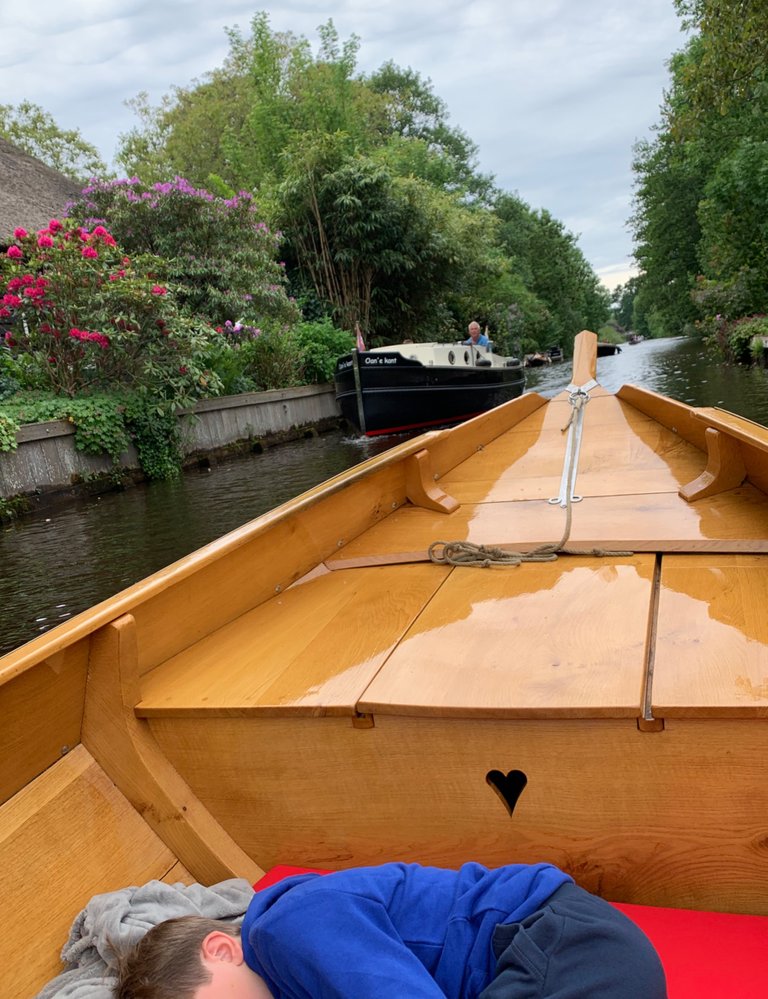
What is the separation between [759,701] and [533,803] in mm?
458

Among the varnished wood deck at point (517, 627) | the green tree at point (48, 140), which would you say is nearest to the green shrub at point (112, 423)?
the varnished wood deck at point (517, 627)

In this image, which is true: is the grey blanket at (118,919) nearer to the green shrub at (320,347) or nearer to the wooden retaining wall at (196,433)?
the wooden retaining wall at (196,433)

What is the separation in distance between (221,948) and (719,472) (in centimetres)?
240

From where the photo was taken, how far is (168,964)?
1150 millimetres

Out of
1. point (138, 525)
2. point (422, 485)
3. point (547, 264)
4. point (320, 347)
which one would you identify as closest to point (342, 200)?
point (320, 347)

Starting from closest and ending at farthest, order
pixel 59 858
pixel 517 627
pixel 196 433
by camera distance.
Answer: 1. pixel 59 858
2. pixel 517 627
3. pixel 196 433

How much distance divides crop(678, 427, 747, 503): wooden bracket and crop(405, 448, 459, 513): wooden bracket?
3.02ft

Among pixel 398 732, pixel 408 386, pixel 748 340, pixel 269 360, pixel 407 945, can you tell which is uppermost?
pixel 269 360

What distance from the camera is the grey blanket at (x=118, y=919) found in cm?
136

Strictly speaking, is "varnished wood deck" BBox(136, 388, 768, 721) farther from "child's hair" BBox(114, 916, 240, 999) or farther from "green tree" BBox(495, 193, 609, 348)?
"green tree" BBox(495, 193, 609, 348)

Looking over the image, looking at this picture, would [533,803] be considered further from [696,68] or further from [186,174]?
[186,174]

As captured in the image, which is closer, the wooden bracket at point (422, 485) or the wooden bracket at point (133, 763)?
the wooden bracket at point (133, 763)

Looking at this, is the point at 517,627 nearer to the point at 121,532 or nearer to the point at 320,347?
the point at 121,532

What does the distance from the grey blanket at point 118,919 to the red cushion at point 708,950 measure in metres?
0.77
